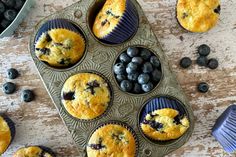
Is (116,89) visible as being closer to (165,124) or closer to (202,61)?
(165,124)

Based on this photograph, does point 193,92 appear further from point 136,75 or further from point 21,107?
point 21,107

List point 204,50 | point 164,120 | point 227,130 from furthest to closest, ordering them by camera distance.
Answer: point 204,50
point 227,130
point 164,120

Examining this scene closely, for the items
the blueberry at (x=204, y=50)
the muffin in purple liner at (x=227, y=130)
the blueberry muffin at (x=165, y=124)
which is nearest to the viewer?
the blueberry muffin at (x=165, y=124)

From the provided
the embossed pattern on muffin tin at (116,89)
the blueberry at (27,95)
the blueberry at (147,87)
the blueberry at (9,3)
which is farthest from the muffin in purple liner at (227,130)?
the blueberry at (9,3)

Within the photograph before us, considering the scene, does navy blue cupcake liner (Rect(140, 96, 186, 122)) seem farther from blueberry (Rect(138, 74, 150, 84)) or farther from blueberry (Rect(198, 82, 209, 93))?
blueberry (Rect(198, 82, 209, 93))

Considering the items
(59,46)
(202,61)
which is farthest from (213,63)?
(59,46)

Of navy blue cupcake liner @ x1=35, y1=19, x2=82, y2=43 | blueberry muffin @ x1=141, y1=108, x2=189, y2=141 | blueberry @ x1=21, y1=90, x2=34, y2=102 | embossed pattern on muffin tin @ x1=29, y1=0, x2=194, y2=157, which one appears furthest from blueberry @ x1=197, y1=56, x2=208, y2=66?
blueberry @ x1=21, y1=90, x2=34, y2=102

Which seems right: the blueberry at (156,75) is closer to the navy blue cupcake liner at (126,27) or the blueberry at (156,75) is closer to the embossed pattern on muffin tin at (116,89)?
the embossed pattern on muffin tin at (116,89)
